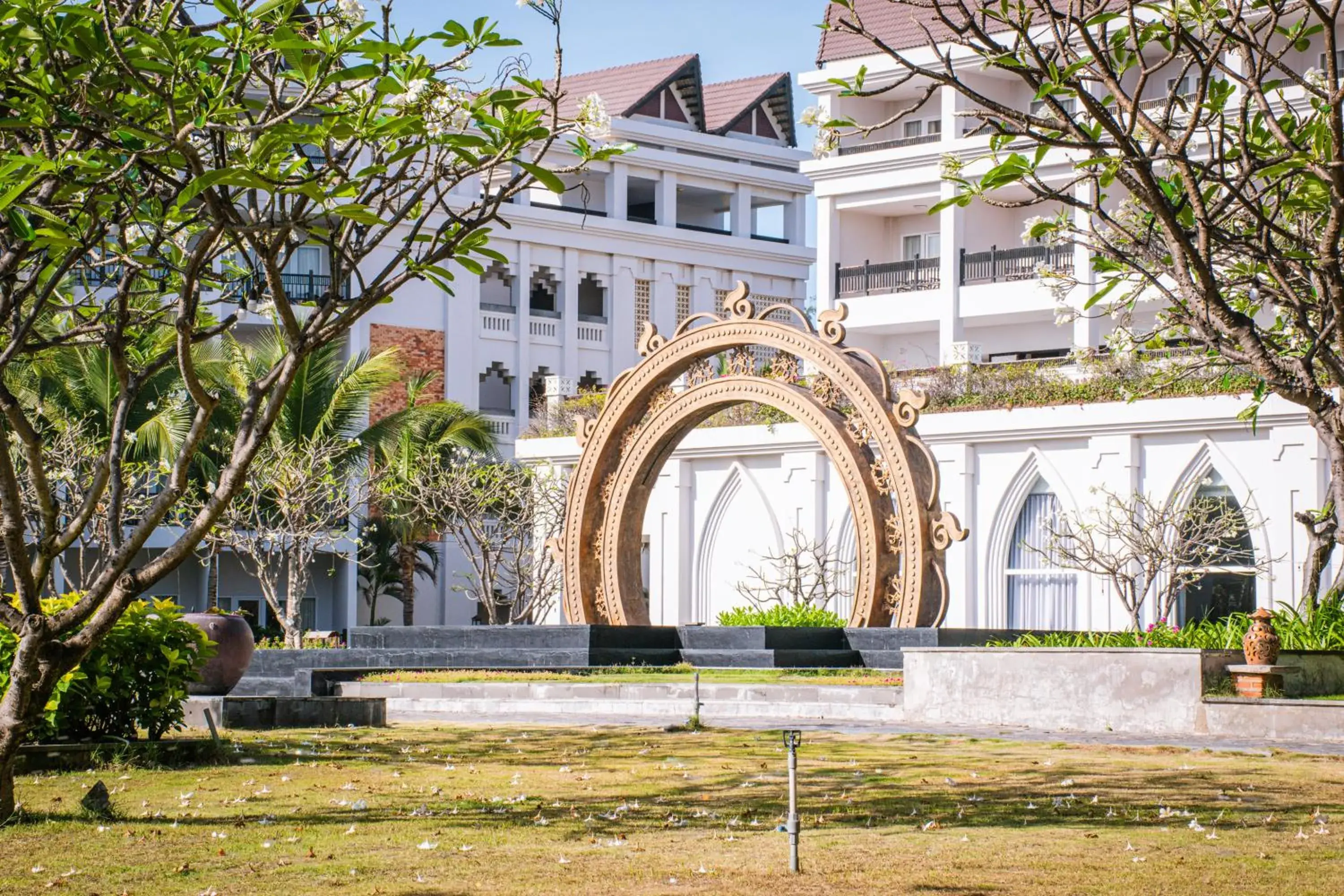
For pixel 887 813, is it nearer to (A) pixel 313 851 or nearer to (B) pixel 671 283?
(A) pixel 313 851

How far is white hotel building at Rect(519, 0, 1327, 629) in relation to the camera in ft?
92.2

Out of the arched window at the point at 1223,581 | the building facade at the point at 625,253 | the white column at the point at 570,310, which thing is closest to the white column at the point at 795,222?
the building facade at the point at 625,253

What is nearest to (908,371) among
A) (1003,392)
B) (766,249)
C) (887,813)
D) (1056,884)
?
(1003,392)

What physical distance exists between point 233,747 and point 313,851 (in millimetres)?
5215

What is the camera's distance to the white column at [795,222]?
174 ft

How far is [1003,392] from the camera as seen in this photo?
30.7m

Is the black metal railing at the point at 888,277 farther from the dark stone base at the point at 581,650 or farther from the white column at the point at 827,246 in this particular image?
the dark stone base at the point at 581,650

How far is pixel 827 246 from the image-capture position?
40.1 metres

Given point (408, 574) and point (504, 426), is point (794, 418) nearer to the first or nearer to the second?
point (408, 574)

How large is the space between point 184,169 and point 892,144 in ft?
110

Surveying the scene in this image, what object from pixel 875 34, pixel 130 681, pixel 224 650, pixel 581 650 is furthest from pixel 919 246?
pixel 130 681

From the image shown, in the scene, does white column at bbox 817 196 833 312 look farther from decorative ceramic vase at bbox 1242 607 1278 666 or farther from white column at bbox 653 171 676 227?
decorative ceramic vase at bbox 1242 607 1278 666

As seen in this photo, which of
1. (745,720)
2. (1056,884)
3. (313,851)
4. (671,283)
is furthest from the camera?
(671,283)

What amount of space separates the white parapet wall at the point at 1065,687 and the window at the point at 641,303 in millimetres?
33434
